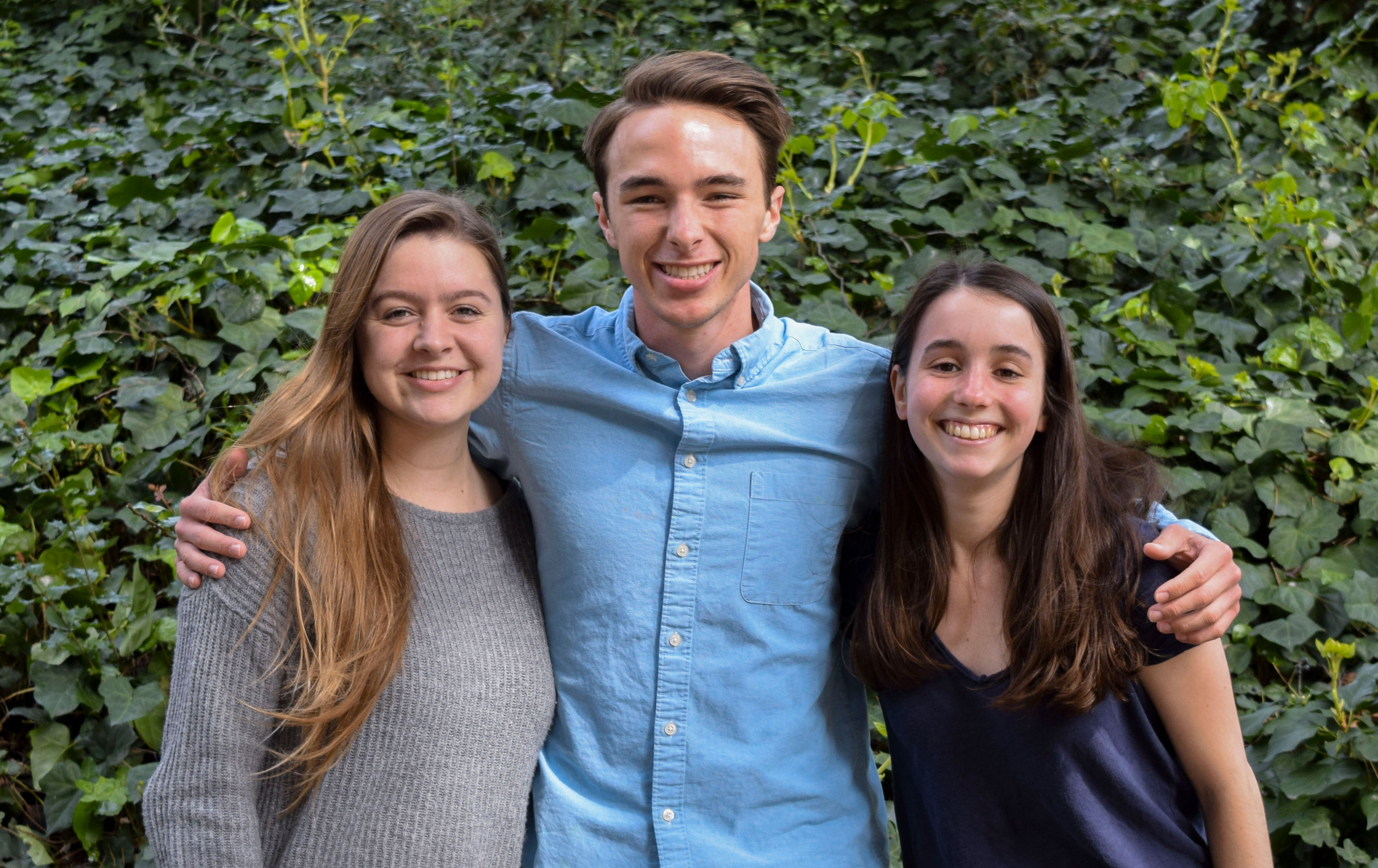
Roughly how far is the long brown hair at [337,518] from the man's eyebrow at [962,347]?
76cm

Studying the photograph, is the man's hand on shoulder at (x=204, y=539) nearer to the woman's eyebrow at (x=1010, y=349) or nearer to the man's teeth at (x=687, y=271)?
the man's teeth at (x=687, y=271)

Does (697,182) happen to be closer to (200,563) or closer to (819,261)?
(200,563)

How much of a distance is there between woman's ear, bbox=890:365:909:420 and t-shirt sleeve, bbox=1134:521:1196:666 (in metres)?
0.43

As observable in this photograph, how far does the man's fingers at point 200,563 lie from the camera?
149cm

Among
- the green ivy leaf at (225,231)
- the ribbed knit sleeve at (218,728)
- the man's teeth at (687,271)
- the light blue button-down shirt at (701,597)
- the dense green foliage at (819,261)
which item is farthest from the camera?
the green ivy leaf at (225,231)

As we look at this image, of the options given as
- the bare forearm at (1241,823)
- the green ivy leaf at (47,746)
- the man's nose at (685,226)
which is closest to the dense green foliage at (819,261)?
the green ivy leaf at (47,746)

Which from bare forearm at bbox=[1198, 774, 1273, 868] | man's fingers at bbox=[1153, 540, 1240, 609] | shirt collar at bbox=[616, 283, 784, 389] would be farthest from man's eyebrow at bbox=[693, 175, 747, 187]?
bare forearm at bbox=[1198, 774, 1273, 868]

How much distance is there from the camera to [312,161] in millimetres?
3791

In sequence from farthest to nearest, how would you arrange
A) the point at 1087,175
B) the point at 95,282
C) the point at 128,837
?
the point at 1087,175 < the point at 95,282 < the point at 128,837

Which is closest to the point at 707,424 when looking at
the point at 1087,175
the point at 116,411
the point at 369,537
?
the point at 369,537

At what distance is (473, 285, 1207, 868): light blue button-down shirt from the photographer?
1646 mm

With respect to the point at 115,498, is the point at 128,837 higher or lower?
lower

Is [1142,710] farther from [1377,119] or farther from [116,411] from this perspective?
[1377,119]

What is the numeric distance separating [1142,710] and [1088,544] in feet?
0.87
